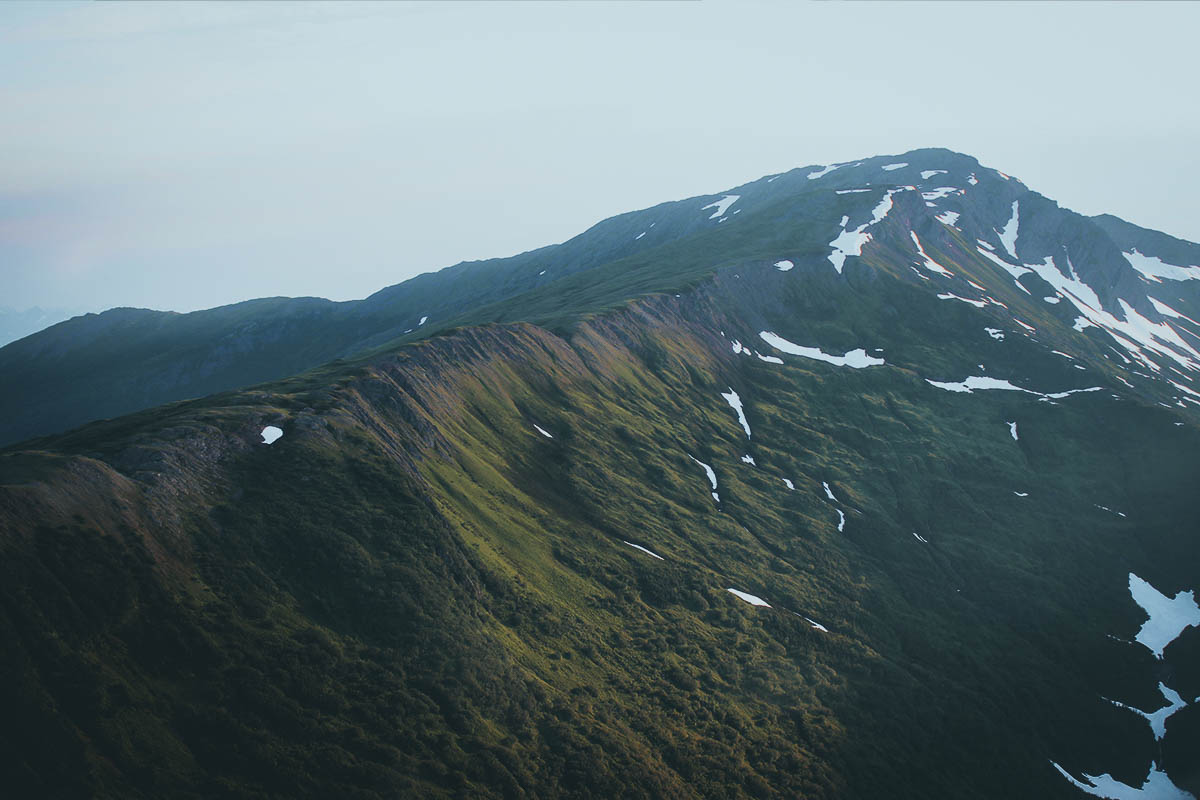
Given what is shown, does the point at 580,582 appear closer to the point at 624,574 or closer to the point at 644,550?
the point at 624,574

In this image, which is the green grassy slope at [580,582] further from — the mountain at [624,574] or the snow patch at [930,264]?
the snow patch at [930,264]

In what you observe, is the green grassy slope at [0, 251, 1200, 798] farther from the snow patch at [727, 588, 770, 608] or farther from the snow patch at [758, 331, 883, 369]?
the snow patch at [758, 331, 883, 369]

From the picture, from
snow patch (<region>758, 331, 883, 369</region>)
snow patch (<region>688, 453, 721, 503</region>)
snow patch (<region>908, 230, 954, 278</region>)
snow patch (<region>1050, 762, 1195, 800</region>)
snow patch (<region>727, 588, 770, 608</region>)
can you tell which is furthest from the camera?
snow patch (<region>908, 230, 954, 278</region>)

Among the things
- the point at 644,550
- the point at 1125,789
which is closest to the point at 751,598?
the point at 644,550

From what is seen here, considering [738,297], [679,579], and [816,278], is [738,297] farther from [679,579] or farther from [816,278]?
[679,579]

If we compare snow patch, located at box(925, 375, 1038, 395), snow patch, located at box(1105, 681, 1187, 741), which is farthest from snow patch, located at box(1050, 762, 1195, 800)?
snow patch, located at box(925, 375, 1038, 395)
